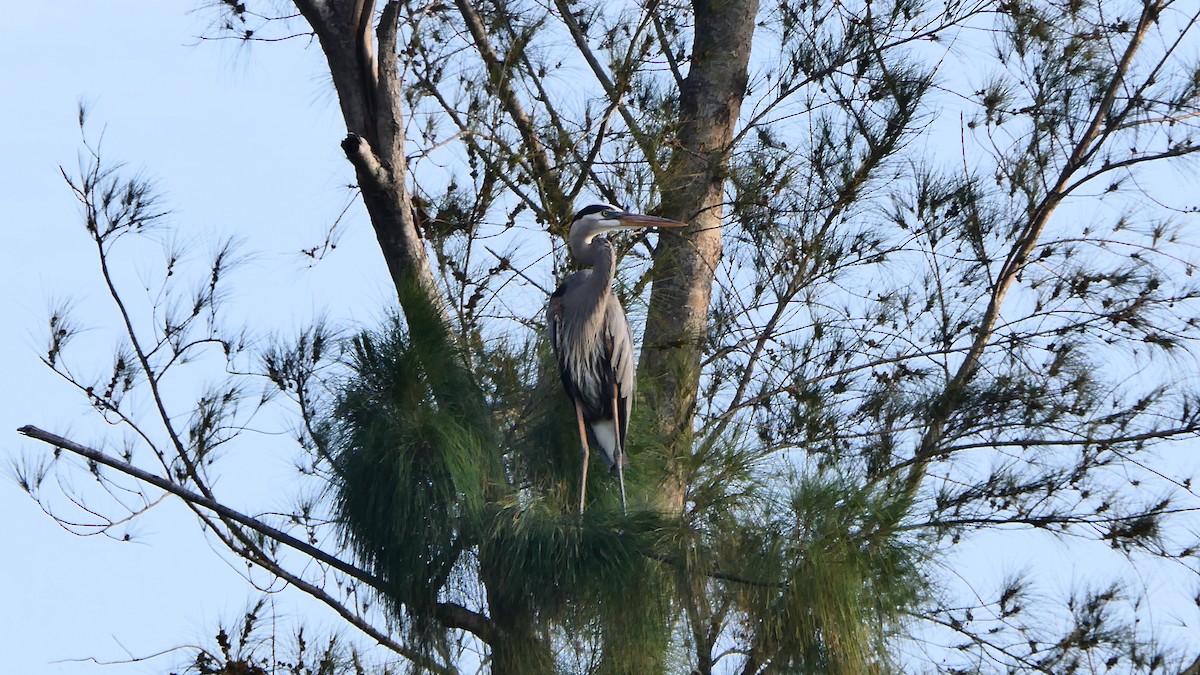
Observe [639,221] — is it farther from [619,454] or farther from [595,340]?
[619,454]

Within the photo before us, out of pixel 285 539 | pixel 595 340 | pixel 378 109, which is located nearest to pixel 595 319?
pixel 595 340

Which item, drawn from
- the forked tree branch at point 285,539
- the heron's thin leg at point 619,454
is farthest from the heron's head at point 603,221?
the forked tree branch at point 285,539

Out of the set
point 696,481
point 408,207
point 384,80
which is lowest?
point 696,481

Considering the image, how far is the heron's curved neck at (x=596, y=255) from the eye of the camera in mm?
3809

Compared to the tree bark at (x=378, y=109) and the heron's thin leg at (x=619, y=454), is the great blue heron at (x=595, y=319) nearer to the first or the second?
the heron's thin leg at (x=619, y=454)

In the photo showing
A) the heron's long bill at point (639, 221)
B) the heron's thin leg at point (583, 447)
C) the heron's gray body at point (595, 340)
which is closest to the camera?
the heron's thin leg at point (583, 447)

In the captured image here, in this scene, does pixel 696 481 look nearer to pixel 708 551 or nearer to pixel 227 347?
pixel 708 551

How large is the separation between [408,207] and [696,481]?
74 centimetres

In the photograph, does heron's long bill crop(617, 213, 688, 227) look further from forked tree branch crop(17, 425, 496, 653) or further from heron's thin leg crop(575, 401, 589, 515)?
forked tree branch crop(17, 425, 496, 653)

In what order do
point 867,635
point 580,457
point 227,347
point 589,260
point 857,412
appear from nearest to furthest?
point 867,635 → point 580,457 → point 227,347 → point 589,260 → point 857,412

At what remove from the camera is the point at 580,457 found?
326cm

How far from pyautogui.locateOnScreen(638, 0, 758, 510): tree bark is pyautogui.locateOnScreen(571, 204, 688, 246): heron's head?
0.29 ft

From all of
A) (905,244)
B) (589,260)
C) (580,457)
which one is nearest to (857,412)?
(905,244)

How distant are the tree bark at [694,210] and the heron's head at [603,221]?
0.29 feet
